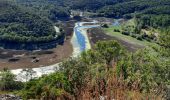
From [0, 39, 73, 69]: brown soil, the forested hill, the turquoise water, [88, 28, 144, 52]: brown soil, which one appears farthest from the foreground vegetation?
the forested hill

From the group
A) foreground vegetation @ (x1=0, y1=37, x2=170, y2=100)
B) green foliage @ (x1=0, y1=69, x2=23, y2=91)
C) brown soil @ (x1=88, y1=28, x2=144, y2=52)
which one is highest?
foreground vegetation @ (x1=0, y1=37, x2=170, y2=100)

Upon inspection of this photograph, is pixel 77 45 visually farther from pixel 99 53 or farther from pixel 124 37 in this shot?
pixel 99 53

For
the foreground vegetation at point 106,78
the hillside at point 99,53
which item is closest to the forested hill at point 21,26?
the hillside at point 99,53

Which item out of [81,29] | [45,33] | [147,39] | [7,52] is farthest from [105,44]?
[81,29]

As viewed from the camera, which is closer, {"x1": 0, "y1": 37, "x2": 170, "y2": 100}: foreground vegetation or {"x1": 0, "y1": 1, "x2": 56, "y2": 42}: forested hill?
{"x1": 0, "y1": 37, "x2": 170, "y2": 100}: foreground vegetation

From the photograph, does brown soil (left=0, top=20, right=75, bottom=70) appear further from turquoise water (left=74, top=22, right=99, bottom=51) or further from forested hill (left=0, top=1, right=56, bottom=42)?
forested hill (left=0, top=1, right=56, bottom=42)

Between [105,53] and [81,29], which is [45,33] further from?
[105,53]
